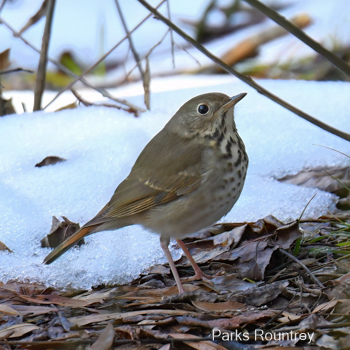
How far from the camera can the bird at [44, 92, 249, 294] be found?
3625 mm

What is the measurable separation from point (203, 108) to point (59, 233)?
123 centimetres

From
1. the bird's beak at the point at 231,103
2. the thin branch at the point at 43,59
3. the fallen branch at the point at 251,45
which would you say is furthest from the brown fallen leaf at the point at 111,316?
the fallen branch at the point at 251,45

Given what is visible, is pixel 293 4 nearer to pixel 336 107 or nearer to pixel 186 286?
pixel 336 107

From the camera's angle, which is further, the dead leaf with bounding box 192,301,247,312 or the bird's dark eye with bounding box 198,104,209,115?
the bird's dark eye with bounding box 198,104,209,115

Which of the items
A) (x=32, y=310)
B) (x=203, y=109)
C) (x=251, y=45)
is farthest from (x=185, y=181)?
(x=251, y=45)

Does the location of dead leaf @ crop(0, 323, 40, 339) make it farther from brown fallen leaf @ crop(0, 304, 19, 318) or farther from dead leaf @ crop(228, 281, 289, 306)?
dead leaf @ crop(228, 281, 289, 306)

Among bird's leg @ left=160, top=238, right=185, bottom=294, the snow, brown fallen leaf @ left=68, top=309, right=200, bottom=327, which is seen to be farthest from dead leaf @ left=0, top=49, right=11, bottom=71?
brown fallen leaf @ left=68, top=309, right=200, bottom=327

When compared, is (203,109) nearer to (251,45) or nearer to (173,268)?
(173,268)

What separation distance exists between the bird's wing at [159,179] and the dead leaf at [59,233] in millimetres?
429

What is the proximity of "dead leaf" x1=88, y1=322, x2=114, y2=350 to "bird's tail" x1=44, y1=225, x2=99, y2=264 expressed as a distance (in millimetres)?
889

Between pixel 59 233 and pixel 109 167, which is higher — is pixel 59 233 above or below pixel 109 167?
below

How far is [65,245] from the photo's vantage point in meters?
3.69

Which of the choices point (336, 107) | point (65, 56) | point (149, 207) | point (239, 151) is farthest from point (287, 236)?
point (65, 56)

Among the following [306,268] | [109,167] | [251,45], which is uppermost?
[251,45]
